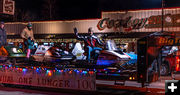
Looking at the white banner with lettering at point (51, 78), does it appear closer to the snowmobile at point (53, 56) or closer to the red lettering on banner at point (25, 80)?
the red lettering on banner at point (25, 80)

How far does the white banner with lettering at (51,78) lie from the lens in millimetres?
9008

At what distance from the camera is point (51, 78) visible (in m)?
9.64

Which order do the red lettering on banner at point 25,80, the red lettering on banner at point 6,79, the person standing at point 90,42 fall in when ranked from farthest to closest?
the person standing at point 90,42 < the red lettering on banner at point 6,79 < the red lettering on banner at point 25,80

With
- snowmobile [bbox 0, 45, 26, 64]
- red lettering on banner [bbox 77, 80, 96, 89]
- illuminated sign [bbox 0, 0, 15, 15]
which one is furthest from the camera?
illuminated sign [bbox 0, 0, 15, 15]

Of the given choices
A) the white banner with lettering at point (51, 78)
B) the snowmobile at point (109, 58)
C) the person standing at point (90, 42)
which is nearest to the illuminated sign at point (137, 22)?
the person standing at point (90, 42)

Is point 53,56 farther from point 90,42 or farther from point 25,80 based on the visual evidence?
point 25,80

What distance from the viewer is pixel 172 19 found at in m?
27.5

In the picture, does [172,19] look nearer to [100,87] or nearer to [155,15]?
[155,15]

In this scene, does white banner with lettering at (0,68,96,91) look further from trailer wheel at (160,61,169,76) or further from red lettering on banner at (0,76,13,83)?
trailer wheel at (160,61,169,76)

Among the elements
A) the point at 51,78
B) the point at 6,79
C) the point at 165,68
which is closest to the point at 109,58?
the point at 51,78

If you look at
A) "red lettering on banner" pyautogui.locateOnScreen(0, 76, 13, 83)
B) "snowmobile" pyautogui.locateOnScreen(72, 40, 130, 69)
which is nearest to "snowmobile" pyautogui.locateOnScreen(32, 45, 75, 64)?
"snowmobile" pyautogui.locateOnScreen(72, 40, 130, 69)

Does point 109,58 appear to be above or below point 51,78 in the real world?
above

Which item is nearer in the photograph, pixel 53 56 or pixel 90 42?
pixel 90 42

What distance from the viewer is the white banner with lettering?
901cm
